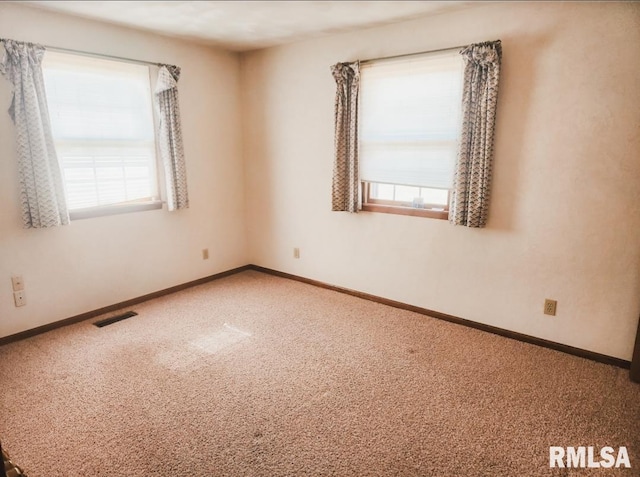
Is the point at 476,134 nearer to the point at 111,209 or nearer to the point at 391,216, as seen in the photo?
the point at 391,216

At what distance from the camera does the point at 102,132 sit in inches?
127

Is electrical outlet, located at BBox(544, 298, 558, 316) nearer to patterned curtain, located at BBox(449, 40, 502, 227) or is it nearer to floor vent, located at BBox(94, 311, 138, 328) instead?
patterned curtain, located at BBox(449, 40, 502, 227)

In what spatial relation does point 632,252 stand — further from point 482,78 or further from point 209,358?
point 209,358

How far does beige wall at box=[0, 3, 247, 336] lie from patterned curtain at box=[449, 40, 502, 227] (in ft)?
7.92

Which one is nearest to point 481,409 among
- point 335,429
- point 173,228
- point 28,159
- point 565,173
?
point 335,429

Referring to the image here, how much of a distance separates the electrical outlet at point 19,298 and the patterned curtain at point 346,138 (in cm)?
250

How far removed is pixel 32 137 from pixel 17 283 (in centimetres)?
105

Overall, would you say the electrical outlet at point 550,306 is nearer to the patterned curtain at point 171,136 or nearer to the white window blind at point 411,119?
the white window blind at point 411,119

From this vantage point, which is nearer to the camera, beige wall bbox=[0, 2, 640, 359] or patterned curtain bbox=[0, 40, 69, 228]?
beige wall bbox=[0, 2, 640, 359]

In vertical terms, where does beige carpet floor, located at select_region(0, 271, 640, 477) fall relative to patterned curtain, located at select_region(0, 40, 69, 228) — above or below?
below

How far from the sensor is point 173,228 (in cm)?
387

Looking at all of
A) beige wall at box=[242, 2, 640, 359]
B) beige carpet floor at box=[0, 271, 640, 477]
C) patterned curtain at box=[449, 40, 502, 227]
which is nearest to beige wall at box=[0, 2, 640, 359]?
beige wall at box=[242, 2, 640, 359]

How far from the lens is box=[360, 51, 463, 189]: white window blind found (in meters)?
2.98

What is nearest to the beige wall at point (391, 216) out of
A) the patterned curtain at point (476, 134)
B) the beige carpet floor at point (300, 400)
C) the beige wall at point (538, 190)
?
the beige wall at point (538, 190)
